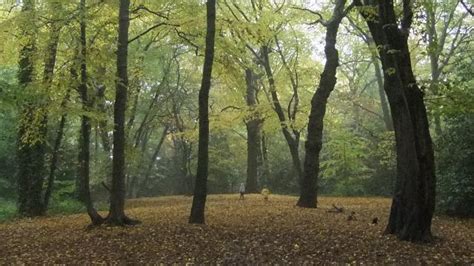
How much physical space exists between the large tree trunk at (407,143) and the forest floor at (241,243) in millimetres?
421

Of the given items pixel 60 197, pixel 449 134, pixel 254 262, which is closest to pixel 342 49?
pixel 449 134

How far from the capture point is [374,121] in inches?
1222

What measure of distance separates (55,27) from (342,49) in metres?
23.2

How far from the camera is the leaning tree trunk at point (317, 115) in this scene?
15.0 metres

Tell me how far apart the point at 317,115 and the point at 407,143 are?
6253mm

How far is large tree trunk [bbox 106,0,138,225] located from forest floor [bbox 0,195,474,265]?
1.67 ft

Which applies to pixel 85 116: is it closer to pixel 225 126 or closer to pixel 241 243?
pixel 241 243

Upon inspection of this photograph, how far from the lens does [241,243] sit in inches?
346

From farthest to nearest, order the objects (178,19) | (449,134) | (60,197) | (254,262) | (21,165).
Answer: (60,197) < (21,165) < (449,134) < (178,19) < (254,262)

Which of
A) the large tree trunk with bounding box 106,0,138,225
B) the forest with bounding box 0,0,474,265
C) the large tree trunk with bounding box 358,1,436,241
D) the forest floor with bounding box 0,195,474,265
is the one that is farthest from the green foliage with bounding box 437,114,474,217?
the large tree trunk with bounding box 106,0,138,225

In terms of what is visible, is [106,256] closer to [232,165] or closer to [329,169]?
[329,169]

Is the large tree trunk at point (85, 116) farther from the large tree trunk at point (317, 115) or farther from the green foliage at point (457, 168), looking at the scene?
the green foliage at point (457, 168)

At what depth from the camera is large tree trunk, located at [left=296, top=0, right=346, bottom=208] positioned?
15.0 meters

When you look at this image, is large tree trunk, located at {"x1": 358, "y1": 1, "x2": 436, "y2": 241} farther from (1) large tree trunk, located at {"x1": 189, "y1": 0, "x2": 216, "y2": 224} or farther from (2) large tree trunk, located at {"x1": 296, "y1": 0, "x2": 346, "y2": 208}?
(2) large tree trunk, located at {"x1": 296, "y1": 0, "x2": 346, "y2": 208}
